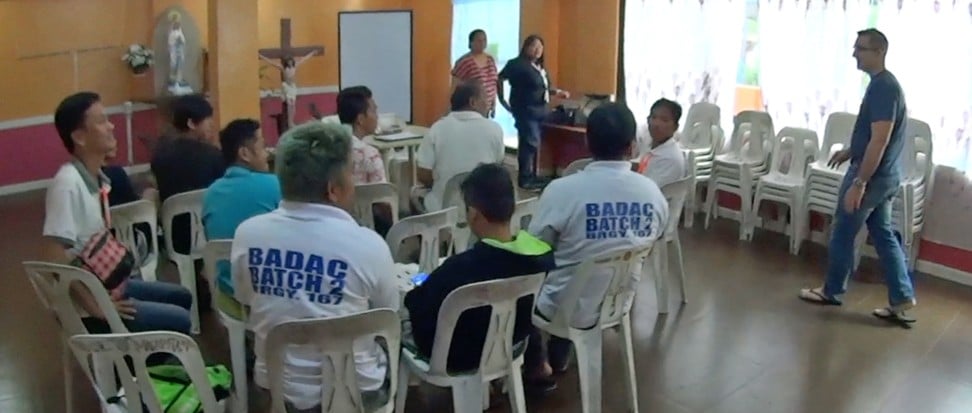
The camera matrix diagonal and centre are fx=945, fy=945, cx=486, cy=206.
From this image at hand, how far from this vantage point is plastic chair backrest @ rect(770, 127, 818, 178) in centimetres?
627

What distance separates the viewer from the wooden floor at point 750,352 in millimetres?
3896

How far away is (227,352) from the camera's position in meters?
4.33

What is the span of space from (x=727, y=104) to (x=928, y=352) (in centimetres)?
285

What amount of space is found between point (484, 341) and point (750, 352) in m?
1.91

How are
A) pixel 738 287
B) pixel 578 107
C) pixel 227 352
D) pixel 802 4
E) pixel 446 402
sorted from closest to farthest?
pixel 446 402, pixel 227 352, pixel 738 287, pixel 802 4, pixel 578 107

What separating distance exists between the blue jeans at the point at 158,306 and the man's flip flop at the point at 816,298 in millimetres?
3216

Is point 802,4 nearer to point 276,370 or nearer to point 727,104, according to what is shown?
point 727,104

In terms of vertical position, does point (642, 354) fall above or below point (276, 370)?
below

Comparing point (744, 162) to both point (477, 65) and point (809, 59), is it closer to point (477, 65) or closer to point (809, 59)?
point (809, 59)

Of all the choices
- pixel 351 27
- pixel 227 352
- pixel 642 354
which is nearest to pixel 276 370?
pixel 227 352

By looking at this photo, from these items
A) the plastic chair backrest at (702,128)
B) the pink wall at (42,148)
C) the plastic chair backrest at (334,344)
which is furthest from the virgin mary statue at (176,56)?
the plastic chair backrest at (334,344)


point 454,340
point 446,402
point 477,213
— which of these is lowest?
point 446,402

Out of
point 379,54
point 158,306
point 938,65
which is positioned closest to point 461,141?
point 158,306

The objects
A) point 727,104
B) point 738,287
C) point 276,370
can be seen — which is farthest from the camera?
point 727,104
